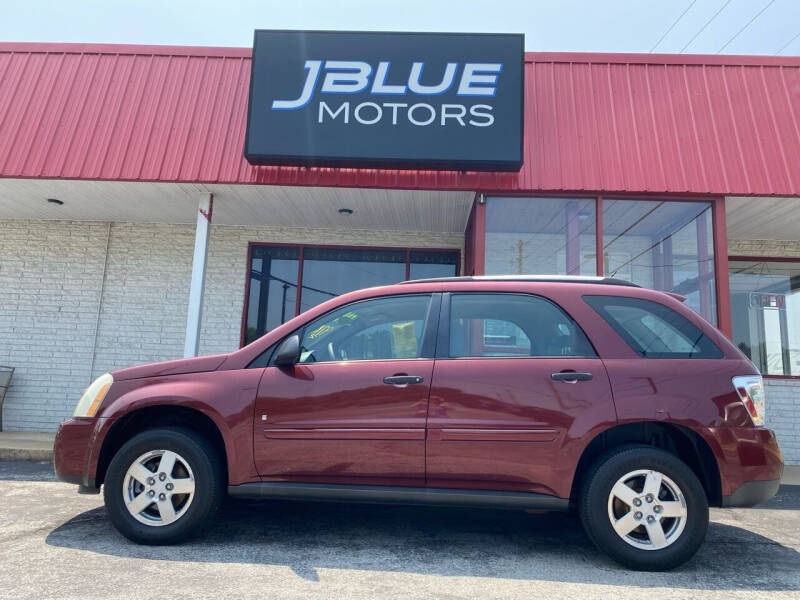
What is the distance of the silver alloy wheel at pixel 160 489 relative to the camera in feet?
12.8

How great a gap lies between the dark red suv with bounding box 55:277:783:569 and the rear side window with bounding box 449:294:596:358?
0.01 meters

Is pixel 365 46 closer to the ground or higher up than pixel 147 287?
higher up

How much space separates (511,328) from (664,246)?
4727 millimetres

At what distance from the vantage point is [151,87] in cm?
824

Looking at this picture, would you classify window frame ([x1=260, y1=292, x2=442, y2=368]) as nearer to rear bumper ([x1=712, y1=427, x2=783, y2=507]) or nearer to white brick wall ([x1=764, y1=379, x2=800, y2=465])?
rear bumper ([x1=712, y1=427, x2=783, y2=507])

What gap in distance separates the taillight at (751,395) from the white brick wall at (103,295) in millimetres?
6267

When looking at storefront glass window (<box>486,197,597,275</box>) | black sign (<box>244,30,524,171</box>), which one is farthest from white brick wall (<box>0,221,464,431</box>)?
black sign (<box>244,30,524,171</box>)

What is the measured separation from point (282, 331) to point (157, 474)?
1235 millimetres

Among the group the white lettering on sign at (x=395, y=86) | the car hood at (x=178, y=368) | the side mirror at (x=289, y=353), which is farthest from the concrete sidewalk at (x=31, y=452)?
the white lettering on sign at (x=395, y=86)

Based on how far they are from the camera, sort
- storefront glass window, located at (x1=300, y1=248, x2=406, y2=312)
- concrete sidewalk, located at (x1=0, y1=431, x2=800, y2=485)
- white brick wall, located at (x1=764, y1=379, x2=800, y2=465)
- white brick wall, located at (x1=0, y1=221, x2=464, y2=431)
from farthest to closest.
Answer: storefront glass window, located at (x1=300, y1=248, x2=406, y2=312) < white brick wall, located at (x1=0, y1=221, x2=464, y2=431) < white brick wall, located at (x1=764, y1=379, x2=800, y2=465) < concrete sidewalk, located at (x1=0, y1=431, x2=800, y2=485)

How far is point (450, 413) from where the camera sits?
3818mm

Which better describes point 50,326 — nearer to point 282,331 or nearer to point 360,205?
point 360,205

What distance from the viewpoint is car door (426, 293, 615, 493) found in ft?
12.2

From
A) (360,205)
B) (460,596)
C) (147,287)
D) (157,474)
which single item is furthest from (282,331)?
(147,287)
